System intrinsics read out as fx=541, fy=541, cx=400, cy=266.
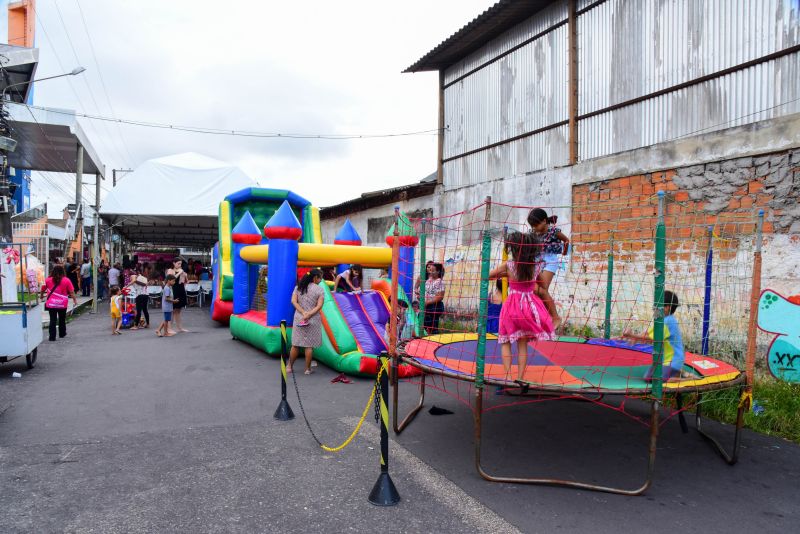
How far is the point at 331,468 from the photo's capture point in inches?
167

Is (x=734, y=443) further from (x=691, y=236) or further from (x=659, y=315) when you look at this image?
(x=691, y=236)

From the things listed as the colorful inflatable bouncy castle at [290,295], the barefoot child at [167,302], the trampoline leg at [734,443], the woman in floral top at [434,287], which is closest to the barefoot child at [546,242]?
the trampoline leg at [734,443]

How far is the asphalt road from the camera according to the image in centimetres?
342

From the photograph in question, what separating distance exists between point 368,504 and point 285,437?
1600mm

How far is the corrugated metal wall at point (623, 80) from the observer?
6.71 m

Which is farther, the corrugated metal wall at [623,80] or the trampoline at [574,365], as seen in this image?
the corrugated metal wall at [623,80]

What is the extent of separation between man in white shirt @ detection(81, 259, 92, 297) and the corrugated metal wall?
635 inches

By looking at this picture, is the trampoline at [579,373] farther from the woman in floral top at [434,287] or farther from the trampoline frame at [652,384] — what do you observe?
the woman in floral top at [434,287]

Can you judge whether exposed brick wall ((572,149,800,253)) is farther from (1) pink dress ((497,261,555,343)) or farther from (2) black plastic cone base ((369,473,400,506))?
(2) black plastic cone base ((369,473,400,506))

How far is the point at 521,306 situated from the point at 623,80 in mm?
5561

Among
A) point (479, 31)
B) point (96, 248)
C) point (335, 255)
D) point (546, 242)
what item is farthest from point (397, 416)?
point (96, 248)

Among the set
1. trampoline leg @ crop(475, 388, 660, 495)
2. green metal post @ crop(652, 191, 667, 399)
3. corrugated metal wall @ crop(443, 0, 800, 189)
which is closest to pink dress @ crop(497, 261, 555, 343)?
trampoline leg @ crop(475, 388, 660, 495)

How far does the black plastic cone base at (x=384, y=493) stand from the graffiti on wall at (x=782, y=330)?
16.7ft

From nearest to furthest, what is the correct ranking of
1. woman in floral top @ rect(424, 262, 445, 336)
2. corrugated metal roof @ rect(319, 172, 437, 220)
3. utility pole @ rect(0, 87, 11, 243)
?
woman in floral top @ rect(424, 262, 445, 336) < utility pole @ rect(0, 87, 11, 243) < corrugated metal roof @ rect(319, 172, 437, 220)
